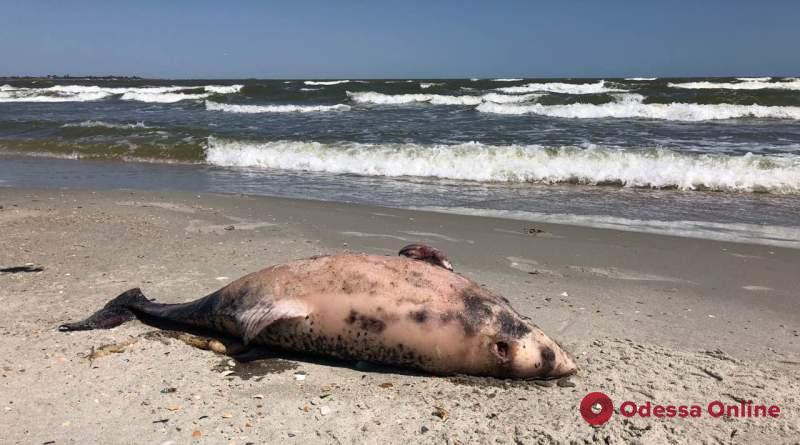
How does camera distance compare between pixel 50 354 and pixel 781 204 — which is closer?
pixel 50 354

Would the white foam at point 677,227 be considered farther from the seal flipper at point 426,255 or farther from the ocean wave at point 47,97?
the ocean wave at point 47,97

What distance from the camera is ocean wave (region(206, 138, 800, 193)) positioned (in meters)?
10.9

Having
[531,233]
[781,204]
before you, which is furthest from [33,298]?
[781,204]

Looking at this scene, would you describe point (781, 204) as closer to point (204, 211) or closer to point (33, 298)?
point (204, 211)

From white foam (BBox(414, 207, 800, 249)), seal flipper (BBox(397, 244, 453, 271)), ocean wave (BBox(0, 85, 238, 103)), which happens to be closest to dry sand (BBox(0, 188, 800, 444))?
white foam (BBox(414, 207, 800, 249))

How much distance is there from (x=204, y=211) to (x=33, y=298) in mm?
3726

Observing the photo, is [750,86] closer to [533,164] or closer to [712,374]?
[533,164]

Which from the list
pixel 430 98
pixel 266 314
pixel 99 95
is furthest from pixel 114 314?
pixel 99 95

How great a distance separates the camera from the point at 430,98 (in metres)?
34.4

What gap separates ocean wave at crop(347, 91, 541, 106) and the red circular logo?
28668 millimetres

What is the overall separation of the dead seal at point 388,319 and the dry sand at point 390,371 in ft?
0.39

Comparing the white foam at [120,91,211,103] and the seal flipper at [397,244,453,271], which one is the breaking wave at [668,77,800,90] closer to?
the white foam at [120,91,211,103]

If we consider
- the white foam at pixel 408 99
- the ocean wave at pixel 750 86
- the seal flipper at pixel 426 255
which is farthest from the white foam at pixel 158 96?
the seal flipper at pixel 426 255

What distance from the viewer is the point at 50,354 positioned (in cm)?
358
